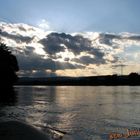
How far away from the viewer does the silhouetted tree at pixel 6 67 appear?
127 m

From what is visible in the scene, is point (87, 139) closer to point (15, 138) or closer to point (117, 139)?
point (117, 139)

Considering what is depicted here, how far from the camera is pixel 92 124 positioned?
3669 centimetres

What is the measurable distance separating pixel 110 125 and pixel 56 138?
9718mm

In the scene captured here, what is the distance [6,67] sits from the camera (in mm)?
129875

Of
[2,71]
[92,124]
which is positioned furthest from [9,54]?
[92,124]

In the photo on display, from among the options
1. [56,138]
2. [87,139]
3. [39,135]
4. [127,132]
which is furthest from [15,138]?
[127,132]

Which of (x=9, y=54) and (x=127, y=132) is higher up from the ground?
(x=9, y=54)

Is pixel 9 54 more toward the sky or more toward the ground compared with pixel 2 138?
more toward the sky

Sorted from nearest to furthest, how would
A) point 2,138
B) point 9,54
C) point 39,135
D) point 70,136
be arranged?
1. point 2,138
2. point 39,135
3. point 70,136
4. point 9,54

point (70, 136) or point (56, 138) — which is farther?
point (70, 136)

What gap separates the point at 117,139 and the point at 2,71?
336 ft

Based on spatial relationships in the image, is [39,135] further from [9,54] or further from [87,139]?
[9,54]

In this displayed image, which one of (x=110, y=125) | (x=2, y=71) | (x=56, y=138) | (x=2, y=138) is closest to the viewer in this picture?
(x=2, y=138)

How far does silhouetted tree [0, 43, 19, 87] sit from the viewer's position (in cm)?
12719
